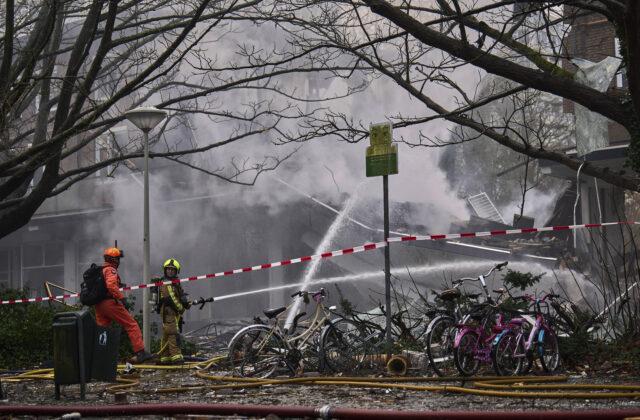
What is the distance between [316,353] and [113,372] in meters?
2.35

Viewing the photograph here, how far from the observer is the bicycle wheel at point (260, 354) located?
893 cm

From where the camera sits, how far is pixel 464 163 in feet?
107

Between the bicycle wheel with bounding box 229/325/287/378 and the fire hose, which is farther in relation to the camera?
the bicycle wheel with bounding box 229/325/287/378

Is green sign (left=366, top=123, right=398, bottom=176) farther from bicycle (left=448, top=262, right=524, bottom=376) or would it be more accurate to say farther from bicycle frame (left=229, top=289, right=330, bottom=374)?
bicycle (left=448, top=262, right=524, bottom=376)

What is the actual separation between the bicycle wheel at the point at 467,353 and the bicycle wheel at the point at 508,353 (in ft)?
0.60

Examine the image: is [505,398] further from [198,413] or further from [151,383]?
[151,383]

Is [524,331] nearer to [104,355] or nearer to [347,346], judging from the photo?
[347,346]

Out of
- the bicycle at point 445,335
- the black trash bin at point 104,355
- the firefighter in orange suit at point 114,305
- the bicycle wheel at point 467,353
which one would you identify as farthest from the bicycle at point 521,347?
the firefighter in orange suit at point 114,305

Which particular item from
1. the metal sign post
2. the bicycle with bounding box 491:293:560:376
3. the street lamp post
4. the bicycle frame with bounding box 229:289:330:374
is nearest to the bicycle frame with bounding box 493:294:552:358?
the bicycle with bounding box 491:293:560:376

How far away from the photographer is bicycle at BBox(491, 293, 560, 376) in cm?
824

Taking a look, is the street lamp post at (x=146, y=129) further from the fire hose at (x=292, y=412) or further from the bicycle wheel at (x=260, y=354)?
the fire hose at (x=292, y=412)

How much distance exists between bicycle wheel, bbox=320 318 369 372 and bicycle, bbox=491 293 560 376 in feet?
5.21

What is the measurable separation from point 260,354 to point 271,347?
0.44ft

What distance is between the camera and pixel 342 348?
919 centimetres
